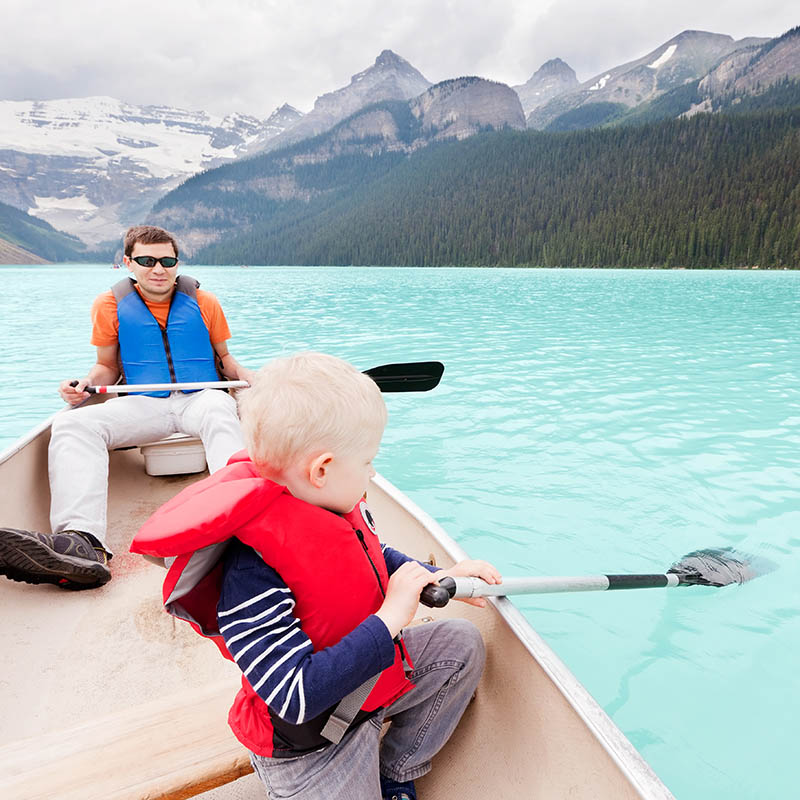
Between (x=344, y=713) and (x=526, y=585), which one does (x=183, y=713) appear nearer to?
(x=344, y=713)

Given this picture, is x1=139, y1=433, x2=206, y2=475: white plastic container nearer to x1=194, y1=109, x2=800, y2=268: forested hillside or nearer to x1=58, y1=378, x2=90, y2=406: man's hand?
x1=58, y1=378, x2=90, y2=406: man's hand

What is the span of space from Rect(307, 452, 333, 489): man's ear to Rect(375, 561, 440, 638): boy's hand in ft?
0.97

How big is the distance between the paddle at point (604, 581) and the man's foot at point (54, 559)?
5.62 feet

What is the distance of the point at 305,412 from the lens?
1.09 metres

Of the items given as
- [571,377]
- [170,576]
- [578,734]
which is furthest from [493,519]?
[571,377]

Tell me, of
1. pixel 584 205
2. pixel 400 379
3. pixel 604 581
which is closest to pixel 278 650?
pixel 604 581

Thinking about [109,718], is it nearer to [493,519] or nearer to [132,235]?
[132,235]

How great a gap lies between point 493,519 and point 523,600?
4.11 feet

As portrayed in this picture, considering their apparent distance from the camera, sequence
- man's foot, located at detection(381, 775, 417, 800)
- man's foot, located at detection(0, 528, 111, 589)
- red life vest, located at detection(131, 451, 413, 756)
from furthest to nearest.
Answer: man's foot, located at detection(0, 528, 111, 589), man's foot, located at detection(381, 775, 417, 800), red life vest, located at detection(131, 451, 413, 756)

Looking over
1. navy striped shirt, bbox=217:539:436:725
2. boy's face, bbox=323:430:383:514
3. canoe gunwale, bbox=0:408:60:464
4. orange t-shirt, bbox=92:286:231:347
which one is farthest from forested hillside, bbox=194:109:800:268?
navy striped shirt, bbox=217:539:436:725

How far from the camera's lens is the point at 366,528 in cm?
136

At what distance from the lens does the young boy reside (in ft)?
3.61

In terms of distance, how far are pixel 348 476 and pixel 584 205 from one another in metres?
101

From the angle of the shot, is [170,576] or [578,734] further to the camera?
[578,734]
